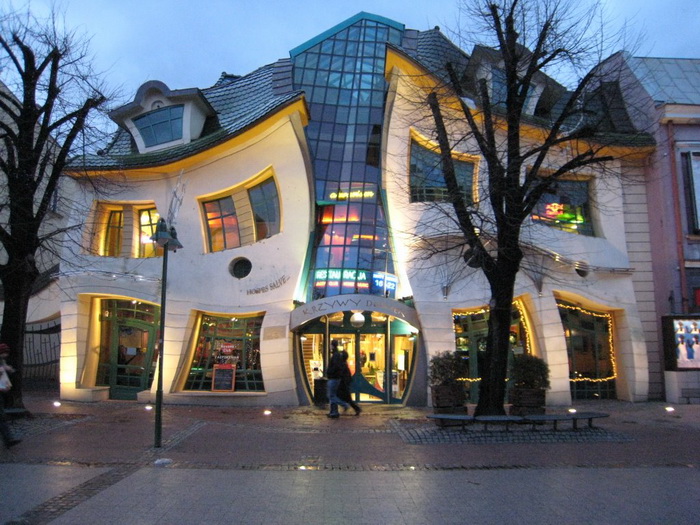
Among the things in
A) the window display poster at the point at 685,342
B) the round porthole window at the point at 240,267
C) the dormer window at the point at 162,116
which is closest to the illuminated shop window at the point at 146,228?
the dormer window at the point at 162,116

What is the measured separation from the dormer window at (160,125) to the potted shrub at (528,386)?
1333 cm

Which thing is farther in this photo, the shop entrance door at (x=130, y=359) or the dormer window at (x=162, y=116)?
the dormer window at (x=162, y=116)

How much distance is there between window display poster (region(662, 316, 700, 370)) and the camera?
16.9 m

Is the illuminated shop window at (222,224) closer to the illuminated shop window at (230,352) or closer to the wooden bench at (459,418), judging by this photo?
the illuminated shop window at (230,352)

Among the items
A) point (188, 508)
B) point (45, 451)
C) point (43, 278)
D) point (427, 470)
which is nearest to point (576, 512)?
point (427, 470)

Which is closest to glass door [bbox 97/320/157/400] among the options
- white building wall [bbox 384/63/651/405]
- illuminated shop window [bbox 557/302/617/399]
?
white building wall [bbox 384/63/651/405]

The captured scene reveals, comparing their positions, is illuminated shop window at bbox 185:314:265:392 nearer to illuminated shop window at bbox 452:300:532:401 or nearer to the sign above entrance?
the sign above entrance

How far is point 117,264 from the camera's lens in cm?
1808

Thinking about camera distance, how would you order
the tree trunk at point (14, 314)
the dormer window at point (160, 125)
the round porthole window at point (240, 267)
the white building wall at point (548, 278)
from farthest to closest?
1. the dormer window at point (160, 125)
2. the round porthole window at point (240, 267)
3. the white building wall at point (548, 278)
4. the tree trunk at point (14, 314)

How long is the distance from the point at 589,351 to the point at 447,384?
7.91 metres

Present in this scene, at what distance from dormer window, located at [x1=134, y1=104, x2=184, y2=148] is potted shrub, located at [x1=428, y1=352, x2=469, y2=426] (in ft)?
39.4

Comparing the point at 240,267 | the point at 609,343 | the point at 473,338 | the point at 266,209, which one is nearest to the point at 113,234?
the point at 240,267

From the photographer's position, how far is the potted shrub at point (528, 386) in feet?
41.0

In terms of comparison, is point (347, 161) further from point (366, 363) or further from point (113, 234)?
point (113, 234)
